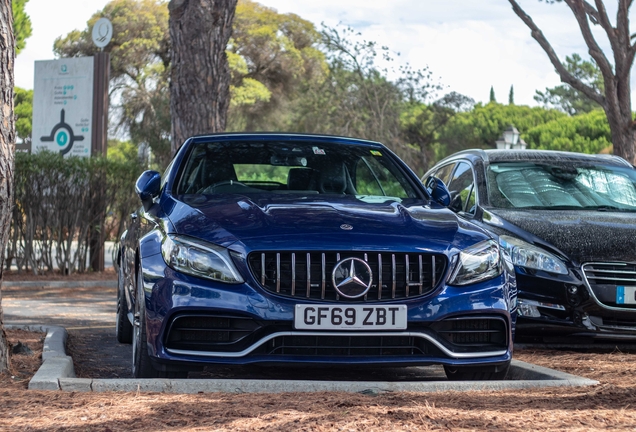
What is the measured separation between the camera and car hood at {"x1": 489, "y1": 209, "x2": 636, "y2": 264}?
23.4ft

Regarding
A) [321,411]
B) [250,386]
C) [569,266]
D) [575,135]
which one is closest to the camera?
[321,411]

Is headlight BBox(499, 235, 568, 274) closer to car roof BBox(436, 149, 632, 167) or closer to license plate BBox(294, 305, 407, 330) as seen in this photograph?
car roof BBox(436, 149, 632, 167)

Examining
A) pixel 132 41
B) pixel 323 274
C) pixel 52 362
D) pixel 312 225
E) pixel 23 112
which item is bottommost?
pixel 52 362

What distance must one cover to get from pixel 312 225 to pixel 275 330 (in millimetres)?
576

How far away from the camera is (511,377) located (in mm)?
6000

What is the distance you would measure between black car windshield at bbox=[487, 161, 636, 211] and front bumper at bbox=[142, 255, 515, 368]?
309 cm

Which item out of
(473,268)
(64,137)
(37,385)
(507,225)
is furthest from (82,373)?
(64,137)

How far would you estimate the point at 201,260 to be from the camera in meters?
4.87

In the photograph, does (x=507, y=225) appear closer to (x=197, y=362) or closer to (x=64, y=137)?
(x=197, y=362)

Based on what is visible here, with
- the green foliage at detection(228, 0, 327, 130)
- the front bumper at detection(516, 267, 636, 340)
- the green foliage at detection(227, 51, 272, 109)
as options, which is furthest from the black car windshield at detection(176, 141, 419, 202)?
the green foliage at detection(228, 0, 327, 130)

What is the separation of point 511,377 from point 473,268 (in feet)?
4.01

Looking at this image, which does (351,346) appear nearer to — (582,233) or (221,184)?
(221,184)

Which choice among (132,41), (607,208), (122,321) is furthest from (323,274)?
(132,41)

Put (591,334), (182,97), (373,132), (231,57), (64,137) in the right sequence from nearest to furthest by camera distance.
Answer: (591,334), (182,97), (64,137), (373,132), (231,57)
